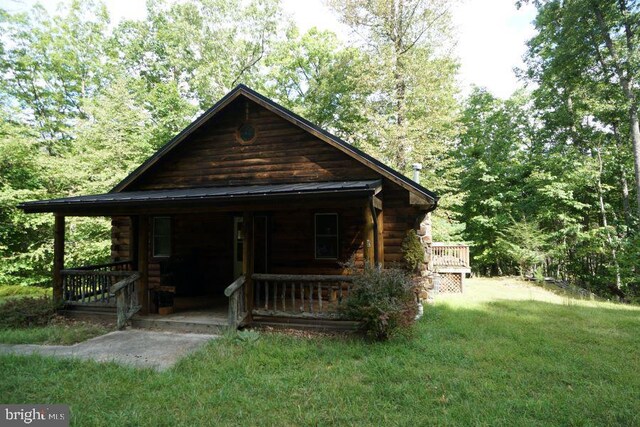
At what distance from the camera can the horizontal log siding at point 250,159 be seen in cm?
923

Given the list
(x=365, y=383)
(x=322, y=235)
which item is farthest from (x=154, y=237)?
(x=365, y=383)

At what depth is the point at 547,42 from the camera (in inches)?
755

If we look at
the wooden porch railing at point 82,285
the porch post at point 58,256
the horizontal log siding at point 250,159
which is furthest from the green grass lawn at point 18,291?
the horizontal log siding at point 250,159

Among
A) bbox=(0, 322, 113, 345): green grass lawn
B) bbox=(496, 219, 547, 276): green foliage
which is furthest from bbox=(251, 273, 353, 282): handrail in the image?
bbox=(496, 219, 547, 276): green foliage

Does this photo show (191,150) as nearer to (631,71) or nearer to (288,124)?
(288,124)

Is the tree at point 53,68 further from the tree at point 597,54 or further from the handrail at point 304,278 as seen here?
the tree at point 597,54

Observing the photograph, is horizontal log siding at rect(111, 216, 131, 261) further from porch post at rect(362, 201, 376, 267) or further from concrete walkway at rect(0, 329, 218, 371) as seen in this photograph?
porch post at rect(362, 201, 376, 267)

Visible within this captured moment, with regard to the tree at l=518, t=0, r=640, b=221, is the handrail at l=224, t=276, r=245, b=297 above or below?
below

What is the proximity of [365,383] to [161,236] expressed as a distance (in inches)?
329

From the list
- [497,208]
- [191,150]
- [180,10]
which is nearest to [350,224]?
[191,150]

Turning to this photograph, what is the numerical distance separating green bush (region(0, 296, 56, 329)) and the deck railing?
12.5 metres

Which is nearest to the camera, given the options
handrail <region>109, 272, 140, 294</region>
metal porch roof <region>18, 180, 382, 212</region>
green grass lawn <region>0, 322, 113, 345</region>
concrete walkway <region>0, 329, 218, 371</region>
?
concrete walkway <region>0, 329, 218, 371</region>

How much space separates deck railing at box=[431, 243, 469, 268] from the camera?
14016 mm

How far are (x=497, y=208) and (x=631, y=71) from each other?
31.3 feet
